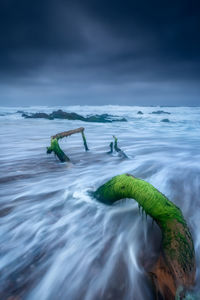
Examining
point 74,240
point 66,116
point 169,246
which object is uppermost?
point 66,116

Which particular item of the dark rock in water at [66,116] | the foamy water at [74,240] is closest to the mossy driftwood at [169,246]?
the foamy water at [74,240]

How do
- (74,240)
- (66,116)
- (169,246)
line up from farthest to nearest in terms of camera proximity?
(66,116)
(74,240)
(169,246)

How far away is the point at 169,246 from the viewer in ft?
5.16

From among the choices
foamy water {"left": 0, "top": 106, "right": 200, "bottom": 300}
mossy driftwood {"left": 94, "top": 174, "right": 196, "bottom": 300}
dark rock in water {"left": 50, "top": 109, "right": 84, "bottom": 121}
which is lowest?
foamy water {"left": 0, "top": 106, "right": 200, "bottom": 300}

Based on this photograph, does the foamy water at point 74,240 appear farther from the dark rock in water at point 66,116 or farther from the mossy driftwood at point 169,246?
the dark rock in water at point 66,116

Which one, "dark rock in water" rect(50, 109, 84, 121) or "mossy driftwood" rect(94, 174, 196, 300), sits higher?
"dark rock in water" rect(50, 109, 84, 121)

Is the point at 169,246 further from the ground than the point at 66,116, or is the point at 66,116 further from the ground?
the point at 66,116

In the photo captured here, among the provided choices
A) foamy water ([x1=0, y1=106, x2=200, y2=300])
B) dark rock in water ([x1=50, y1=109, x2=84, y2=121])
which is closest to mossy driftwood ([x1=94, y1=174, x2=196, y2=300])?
foamy water ([x1=0, y1=106, x2=200, y2=300])

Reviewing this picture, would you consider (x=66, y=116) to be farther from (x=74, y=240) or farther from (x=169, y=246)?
(x=169, y=246)

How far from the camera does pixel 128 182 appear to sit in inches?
91.9

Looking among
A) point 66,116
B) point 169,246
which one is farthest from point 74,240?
point 66,116

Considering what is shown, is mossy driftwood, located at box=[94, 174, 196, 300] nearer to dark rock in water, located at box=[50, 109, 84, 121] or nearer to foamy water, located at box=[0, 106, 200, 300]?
foamy water, located at box=[0, 106, 200, 300]

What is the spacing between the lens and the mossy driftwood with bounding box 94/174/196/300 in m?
1.39

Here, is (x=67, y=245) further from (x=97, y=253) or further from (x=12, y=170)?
(x=12, y=170)
